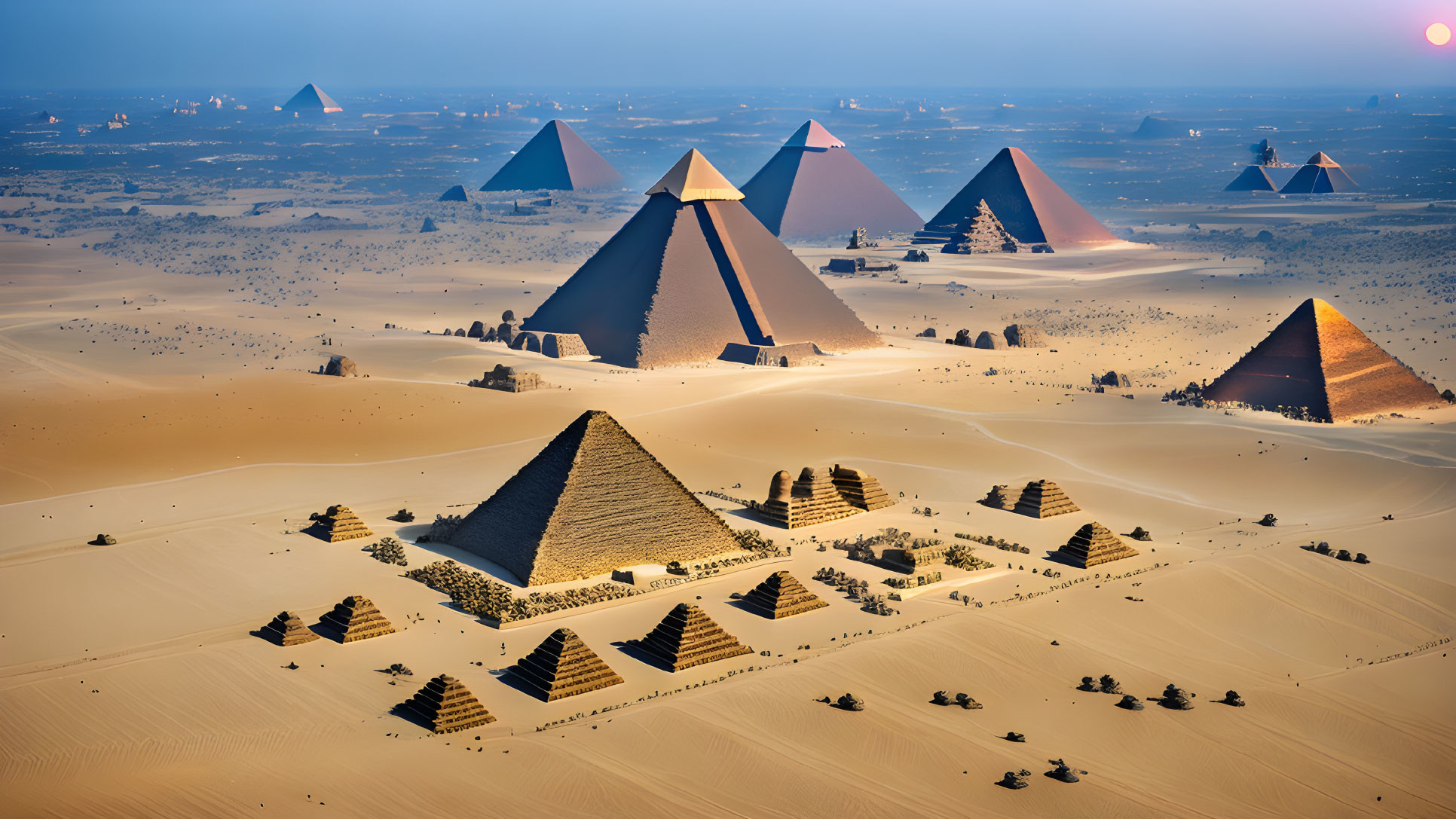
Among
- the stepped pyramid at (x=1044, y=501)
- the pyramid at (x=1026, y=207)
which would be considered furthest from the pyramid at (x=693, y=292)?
the pyramid at (x=1026, y=207)

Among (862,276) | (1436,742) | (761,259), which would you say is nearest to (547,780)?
(1436,742)

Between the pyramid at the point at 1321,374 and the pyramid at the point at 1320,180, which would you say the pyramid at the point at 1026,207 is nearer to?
the pyramid at the point at 1320,180

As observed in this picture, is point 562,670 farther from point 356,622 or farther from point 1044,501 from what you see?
point 1044,501

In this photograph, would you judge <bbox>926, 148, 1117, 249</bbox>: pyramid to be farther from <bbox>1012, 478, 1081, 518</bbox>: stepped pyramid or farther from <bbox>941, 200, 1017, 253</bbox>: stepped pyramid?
<bbox>1012, 478, 1081, 518</bbox>: stepped pyramid

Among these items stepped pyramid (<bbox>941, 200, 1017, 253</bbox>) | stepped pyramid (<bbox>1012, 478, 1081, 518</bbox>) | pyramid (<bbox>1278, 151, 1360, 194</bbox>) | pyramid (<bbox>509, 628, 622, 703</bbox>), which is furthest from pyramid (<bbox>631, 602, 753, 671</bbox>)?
pyramid (<bbox>1278, 151, 1360, 194</bbox>)

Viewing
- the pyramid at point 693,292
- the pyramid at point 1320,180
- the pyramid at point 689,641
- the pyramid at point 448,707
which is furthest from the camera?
the pyramid at point 1320,180
